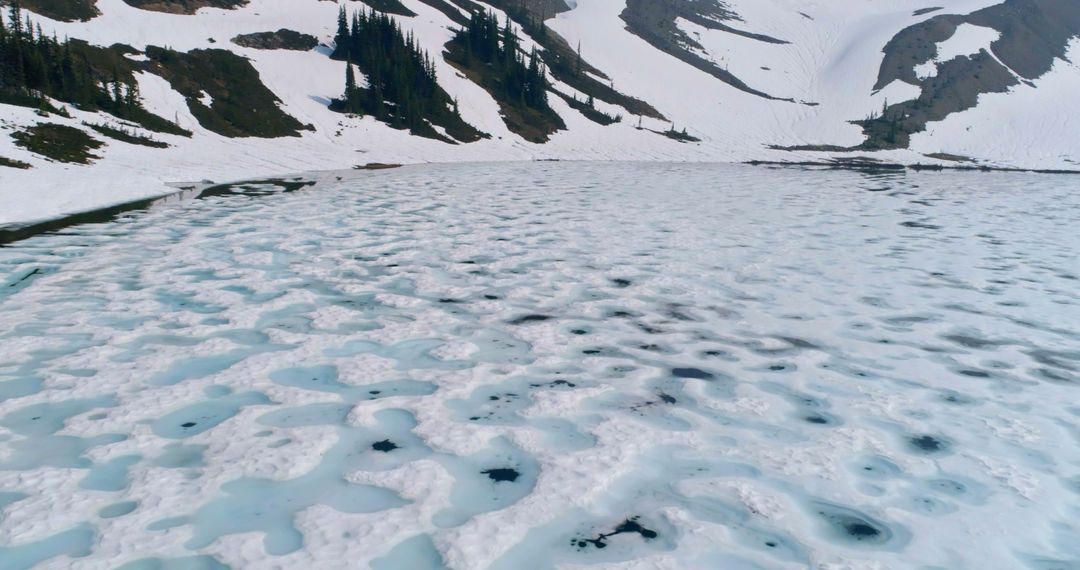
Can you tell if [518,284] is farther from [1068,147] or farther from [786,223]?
[1068,147]

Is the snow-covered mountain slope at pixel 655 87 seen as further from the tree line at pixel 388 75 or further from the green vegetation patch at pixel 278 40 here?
the tree line at pixel 388 75

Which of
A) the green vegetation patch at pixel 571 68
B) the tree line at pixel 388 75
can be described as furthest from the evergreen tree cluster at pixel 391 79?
the green vegetation patch at pixel 571 68

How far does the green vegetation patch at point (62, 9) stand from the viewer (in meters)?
52.4

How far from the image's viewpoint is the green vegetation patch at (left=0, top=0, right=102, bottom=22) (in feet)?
172

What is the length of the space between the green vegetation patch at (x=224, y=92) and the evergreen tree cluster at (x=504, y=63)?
2807cm

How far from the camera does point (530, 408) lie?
6.61 metres

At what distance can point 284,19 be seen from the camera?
70.8m

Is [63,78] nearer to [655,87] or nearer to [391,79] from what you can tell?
[391,79]

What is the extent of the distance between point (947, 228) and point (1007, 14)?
508 feet

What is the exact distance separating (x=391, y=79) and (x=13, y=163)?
143 feet

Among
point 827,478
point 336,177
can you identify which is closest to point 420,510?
point 827,478

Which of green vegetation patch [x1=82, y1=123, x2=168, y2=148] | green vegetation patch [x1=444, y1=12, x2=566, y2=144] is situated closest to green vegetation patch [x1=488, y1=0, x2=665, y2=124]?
green vegetation patch [x1=444, y1=12, x2=566, y2=144]

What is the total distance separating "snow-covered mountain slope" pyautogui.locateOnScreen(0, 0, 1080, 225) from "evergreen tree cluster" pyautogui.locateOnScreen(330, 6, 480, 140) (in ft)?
6.38

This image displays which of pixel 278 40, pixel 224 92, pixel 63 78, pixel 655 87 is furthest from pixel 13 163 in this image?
pixel 655 87
